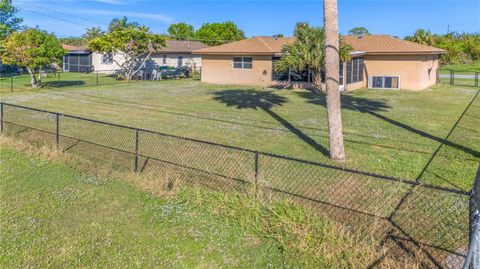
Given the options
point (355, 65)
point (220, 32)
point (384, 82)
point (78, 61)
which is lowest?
point (384, 82)

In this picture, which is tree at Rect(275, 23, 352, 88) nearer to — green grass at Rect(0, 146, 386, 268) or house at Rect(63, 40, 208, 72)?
green grass at Rect(0, 146, 386, 268)

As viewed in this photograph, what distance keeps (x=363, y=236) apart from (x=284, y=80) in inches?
902

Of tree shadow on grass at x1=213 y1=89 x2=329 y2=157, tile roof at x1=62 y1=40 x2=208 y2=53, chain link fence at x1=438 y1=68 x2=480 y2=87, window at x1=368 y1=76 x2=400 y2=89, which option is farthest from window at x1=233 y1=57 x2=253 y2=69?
chain link fence at x1=438 y1=68 x2=480 y2=87

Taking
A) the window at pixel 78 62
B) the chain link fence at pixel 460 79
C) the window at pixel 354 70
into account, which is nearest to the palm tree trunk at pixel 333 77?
the window at pixel 354 70

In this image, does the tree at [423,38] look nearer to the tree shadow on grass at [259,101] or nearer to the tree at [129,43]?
the tree shadow on grass at [259,101]

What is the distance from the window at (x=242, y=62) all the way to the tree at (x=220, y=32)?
34.4 metres

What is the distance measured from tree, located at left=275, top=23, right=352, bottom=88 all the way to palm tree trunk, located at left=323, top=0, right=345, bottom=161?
14010 mm

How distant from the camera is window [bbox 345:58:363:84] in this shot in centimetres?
2520

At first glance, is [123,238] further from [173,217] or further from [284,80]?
[284,80]

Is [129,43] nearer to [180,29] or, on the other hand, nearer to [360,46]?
[360,46]

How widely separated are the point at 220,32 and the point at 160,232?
64279 millimetres

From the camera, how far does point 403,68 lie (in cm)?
2578

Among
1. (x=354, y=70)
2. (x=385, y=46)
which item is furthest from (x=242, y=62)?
(x=385, y=46)

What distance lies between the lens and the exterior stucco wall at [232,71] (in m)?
28.4
